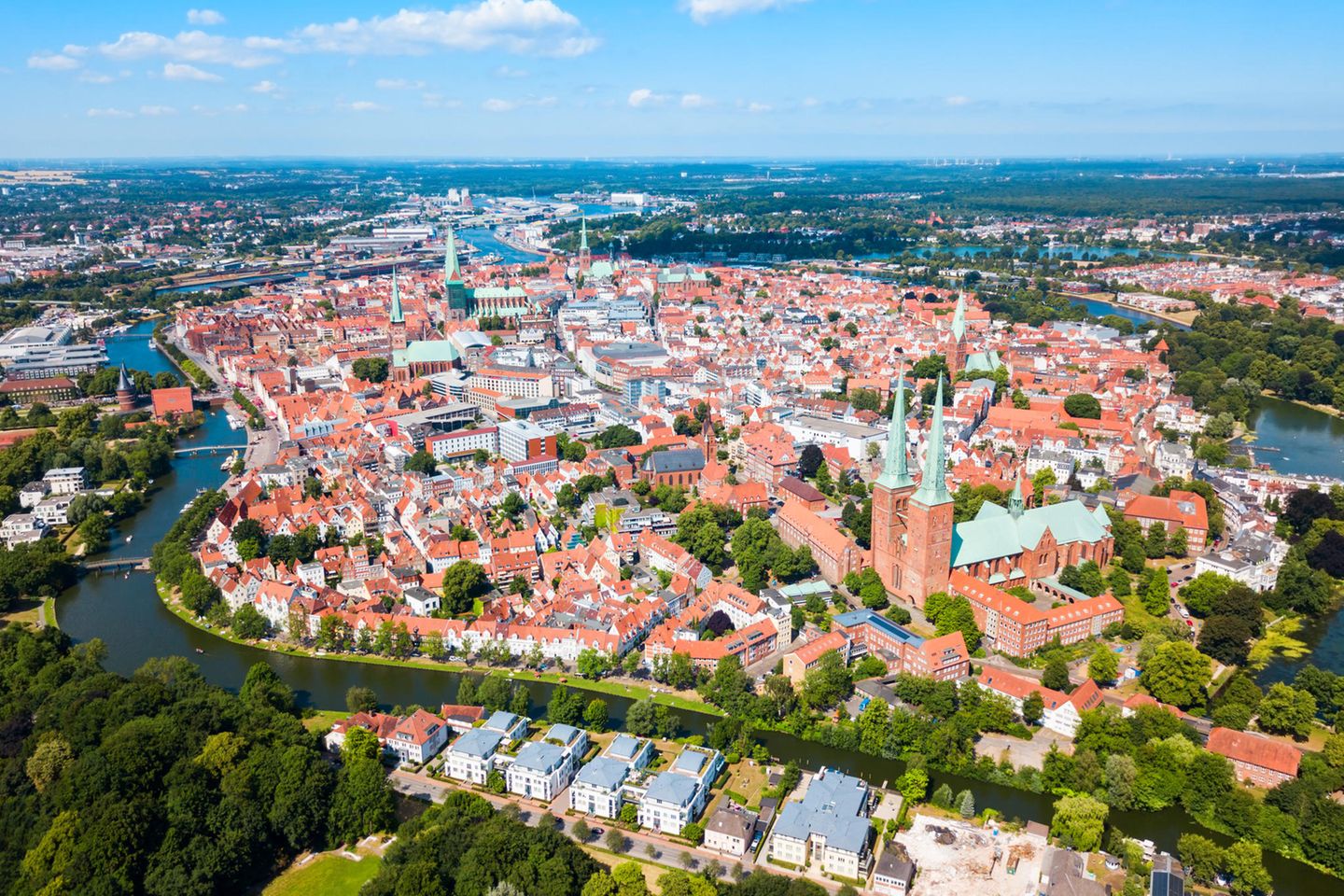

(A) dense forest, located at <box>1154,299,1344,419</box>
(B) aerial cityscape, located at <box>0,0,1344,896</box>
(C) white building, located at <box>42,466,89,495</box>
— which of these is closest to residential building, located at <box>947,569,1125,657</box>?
(B) aerial cityscape, located at <box>0,0,1344,896</box>

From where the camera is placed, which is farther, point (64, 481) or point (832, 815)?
point (64, 481)

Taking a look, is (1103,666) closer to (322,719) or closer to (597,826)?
(597,826)

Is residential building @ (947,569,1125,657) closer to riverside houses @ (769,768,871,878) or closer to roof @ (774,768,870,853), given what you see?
roof @ (774,768,870,853)

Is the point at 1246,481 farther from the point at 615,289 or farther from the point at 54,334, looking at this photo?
the point at 54,334

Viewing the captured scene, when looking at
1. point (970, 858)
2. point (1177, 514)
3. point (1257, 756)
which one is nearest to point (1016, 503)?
point (1177, 514)

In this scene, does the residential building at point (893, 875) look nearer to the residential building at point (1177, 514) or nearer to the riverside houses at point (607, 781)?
the riverside houses at point (607, 781)

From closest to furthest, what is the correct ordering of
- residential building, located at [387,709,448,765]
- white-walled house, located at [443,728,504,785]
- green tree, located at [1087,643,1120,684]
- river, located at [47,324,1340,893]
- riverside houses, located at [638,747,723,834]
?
1. riverside houses, located at [638,747,723,834]
2. river, located at [47,324,1340,893]
3. white-walled house, located at [443,728,504,785]
4. residential building, located at [387,709,448,765]
5. green tree, located at [1087,643,1120,684]
